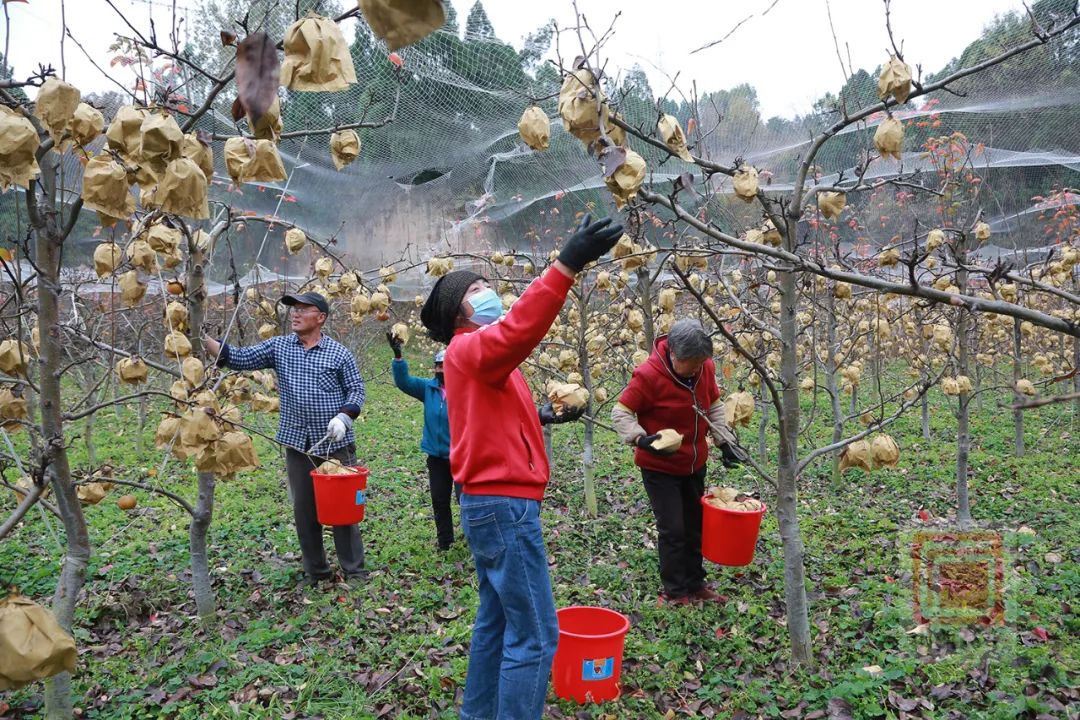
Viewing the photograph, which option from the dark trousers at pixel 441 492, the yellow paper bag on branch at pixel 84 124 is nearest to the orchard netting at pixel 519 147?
the dark trousers at pixel 441 492

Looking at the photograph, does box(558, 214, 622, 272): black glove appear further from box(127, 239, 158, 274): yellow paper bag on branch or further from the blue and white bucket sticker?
the blue and white bucket sticker

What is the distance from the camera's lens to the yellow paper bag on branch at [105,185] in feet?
4.83

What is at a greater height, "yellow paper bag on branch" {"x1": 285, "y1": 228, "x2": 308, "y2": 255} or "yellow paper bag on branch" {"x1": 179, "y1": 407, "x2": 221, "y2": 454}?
"yellow paper bag on branch" {"x1": 285, "y1": 228, "x2": 308, "y2": 255}

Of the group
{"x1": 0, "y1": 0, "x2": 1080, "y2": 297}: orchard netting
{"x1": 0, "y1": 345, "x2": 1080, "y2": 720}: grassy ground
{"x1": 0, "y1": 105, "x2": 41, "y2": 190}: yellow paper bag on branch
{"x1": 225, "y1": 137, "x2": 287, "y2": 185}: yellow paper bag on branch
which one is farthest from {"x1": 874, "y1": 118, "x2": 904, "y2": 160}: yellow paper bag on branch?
{"x1": 0, "y1": 0, "x2": 1080, "y2": 297}: orchard netting

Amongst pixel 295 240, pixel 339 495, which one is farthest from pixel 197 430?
pixel 295 240

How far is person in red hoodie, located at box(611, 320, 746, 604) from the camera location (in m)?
3.89

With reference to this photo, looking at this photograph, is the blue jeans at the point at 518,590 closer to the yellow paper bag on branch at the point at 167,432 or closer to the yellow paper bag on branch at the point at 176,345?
the yellow paper bag on branch at the point at 167,432

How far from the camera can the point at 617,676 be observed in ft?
9.77

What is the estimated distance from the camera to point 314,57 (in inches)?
48.3

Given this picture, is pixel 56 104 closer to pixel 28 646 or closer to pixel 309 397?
pixel 28 646

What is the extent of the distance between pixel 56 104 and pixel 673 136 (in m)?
1.62

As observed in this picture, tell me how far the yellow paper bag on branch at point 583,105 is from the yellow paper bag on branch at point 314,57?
0.86m

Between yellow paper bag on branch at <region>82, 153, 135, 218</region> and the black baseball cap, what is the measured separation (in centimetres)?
268

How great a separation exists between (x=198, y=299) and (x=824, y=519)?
15.2ft
